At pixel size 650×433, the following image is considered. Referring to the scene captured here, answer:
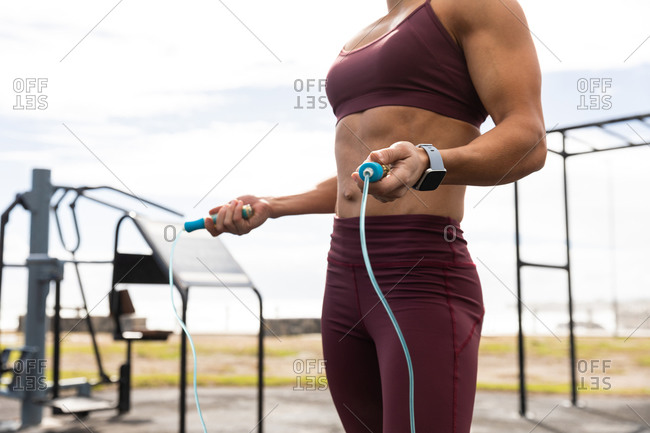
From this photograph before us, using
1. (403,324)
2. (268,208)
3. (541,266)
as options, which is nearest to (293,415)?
(541,266)

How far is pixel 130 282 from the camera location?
3.10 meters

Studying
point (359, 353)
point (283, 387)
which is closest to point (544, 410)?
point (283, 387)

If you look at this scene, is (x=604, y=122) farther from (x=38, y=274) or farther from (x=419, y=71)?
(x=38, y=274)

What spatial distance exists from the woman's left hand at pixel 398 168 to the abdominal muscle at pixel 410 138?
26 centimetres

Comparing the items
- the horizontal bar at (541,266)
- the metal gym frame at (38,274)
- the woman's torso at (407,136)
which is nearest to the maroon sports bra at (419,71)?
the woman's torso at (407,136)

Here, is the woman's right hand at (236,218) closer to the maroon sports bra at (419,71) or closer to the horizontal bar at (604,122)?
the maroon sports bra at (419,71)

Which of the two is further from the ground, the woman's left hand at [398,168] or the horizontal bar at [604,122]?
the horizontal bar at [604,122]

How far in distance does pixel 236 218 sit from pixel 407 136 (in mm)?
392

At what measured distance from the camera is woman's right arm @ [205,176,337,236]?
1227 mm

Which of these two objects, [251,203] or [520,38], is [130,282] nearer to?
[251,203]

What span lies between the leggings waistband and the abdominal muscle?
0.02 metres

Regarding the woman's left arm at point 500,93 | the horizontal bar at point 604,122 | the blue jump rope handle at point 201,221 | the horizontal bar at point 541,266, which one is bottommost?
the horizontal bar at point 541,266

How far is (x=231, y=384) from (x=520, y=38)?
227 inches

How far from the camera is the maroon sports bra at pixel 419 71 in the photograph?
1.01 m
